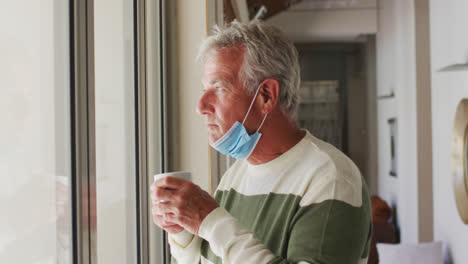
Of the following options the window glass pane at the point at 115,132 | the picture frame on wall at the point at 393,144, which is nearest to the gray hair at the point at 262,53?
the window glass pane at the point at 115,132

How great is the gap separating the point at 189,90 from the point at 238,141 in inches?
39.7

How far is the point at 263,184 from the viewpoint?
107 cm

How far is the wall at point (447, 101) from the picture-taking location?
3129mm

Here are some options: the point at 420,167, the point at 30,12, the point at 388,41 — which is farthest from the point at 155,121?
the point at 388,41

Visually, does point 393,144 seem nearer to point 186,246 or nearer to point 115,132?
point 115,132

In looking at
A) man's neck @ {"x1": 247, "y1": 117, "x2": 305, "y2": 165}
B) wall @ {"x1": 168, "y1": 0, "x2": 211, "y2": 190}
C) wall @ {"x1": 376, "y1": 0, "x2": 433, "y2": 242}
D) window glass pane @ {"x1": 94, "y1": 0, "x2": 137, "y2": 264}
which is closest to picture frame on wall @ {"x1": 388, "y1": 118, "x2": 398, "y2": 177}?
wall @ {"x1": 376, "y1": 0, "x2": 433, "y2": 242}

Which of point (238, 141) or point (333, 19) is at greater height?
point (333, 19)

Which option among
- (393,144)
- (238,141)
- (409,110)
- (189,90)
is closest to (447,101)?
(409,110)

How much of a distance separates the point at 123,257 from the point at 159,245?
0.87 feet

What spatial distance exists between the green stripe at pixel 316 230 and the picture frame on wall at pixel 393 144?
4840 millimetres

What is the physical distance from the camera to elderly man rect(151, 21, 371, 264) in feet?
2.84

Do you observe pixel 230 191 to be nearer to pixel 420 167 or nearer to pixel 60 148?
pixel 60 148

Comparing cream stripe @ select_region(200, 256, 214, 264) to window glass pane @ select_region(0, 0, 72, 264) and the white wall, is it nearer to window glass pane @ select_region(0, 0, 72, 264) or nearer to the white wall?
window glass pane @ select_region(0, 0, 72, 264)

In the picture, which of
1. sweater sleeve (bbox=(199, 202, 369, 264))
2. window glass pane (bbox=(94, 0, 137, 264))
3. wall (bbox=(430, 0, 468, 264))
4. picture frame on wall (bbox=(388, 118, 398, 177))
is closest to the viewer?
sweater sleeve (bbox=(199, 202, 369, 264))
